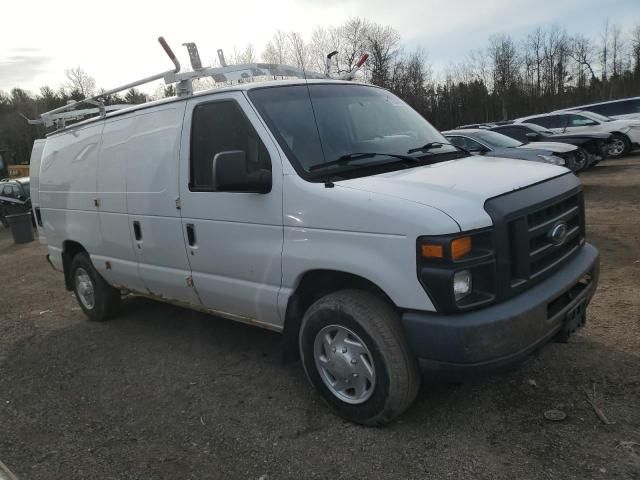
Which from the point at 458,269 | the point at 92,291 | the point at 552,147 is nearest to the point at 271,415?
the point at 458,269

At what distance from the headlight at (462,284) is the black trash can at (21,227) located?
13515 millimetres

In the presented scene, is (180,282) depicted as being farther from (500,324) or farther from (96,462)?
(500,324)

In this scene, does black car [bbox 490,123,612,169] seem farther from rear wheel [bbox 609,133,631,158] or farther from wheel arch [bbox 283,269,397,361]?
wheel arch [bbox 283,269,397,361]

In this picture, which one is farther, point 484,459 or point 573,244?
point 573,244

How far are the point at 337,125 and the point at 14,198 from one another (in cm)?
1574

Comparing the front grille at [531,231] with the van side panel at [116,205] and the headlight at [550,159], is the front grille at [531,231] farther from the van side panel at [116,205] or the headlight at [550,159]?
the headlight at [550,159]

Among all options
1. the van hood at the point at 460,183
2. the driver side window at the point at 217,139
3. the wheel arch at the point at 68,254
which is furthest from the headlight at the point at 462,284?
the wheel arch at the point at 68,254

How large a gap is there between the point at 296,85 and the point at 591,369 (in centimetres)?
294

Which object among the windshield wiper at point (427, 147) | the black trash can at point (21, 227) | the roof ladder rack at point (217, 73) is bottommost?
the black trash can at point (21, 227)

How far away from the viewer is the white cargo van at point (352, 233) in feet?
9.20

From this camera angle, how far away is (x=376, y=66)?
138 feet

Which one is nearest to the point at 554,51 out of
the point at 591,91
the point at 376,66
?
the point at 591,91

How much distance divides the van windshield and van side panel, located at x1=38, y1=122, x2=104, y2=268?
2.50 metres

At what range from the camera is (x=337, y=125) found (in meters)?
3.75
